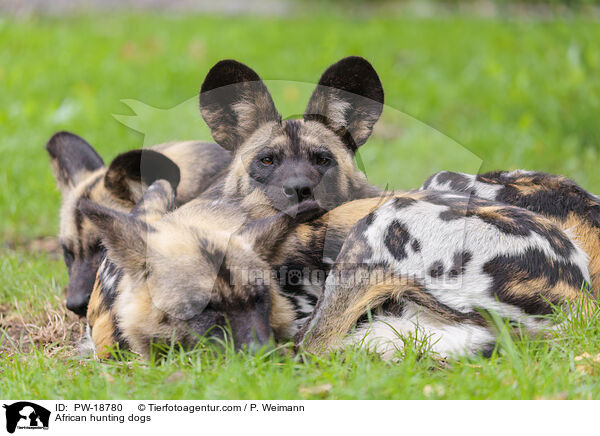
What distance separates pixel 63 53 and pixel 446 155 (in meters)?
6.95

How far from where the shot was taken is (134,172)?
518 centimetres

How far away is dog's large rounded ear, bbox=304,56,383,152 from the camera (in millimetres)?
4492

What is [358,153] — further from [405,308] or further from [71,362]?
[71,362]

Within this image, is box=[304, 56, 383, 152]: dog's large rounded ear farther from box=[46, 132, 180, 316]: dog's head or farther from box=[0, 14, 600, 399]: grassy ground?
box=[46, 132, 180, 316]: dog's head

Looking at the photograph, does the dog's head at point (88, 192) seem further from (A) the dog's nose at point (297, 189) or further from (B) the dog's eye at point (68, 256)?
(A) the dog's nose at point (297, 189)

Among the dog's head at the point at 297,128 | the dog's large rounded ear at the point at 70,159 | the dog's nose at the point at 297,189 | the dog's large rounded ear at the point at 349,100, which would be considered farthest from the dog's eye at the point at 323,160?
the dog's large rounded ear at the point at 70,159

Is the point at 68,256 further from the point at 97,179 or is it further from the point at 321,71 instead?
the point at 321,71

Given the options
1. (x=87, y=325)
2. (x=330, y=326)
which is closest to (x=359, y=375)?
(x=330, y=326)

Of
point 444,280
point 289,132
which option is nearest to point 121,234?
point 289,132

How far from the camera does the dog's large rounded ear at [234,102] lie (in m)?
4.57

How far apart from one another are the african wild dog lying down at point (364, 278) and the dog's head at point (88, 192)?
97 centimetres
